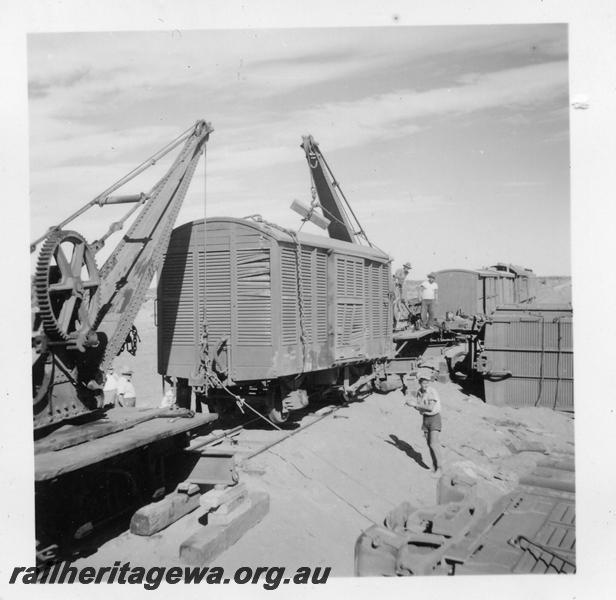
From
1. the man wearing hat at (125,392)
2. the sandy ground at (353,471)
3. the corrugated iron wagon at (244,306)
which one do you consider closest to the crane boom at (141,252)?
the corrugated iron wagon at (244,306)

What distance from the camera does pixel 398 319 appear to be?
705 inches

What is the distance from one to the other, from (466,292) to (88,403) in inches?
780

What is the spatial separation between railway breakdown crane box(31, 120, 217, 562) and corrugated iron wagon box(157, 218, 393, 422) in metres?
1.59

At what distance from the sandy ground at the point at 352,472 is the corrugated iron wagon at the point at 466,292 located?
10647 millimetres

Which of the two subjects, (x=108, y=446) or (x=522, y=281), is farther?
(x=522, y=281)

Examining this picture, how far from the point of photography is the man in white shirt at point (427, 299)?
17844mm

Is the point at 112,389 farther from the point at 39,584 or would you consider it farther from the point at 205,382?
the point at 39,584

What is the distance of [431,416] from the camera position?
902 cm

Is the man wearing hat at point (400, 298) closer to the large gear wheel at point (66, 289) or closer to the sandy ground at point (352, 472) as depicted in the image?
the sandy ground at point (352, 472)

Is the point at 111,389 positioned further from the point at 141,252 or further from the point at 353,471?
the point at 353,471

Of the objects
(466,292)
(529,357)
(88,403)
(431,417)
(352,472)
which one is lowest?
(352,472)

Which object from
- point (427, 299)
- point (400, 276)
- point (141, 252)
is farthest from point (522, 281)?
point (141, 252)

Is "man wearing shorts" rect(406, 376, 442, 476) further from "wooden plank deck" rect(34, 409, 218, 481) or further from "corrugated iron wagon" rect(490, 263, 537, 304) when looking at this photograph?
"corrugated iron wagon" rect(490, 263, 537, 304)

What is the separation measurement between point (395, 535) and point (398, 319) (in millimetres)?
12621
